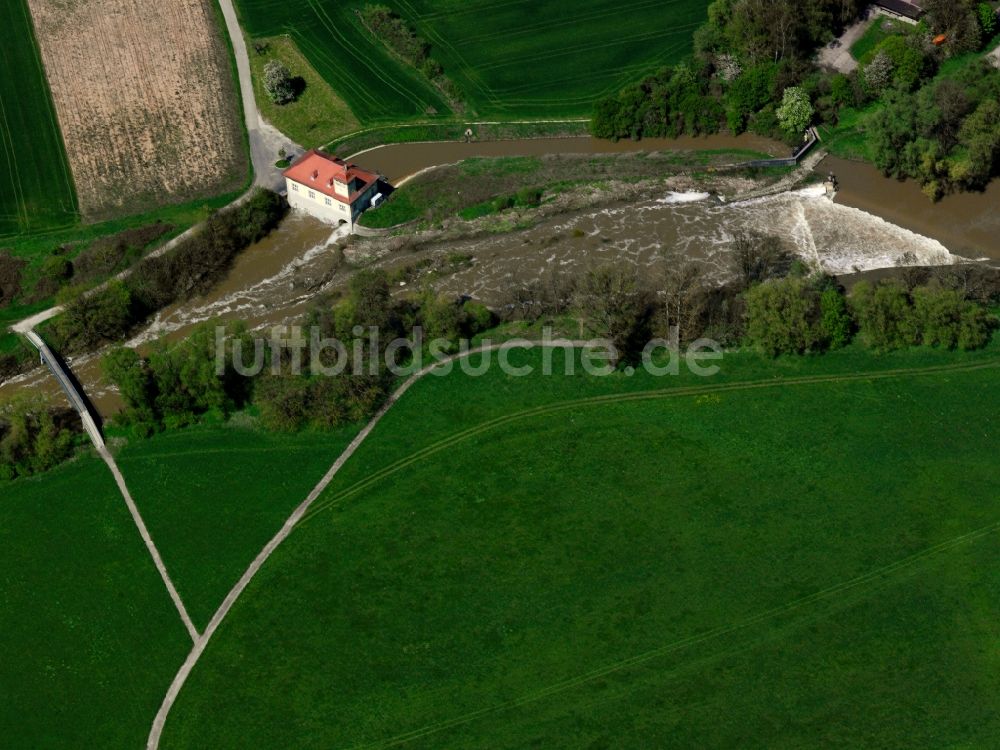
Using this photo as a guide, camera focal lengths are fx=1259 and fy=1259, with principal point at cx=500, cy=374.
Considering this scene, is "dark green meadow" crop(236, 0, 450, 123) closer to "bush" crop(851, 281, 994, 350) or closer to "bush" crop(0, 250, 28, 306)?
"bush" crop(0, 250, 28, 306)

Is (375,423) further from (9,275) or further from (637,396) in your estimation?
(9,275)

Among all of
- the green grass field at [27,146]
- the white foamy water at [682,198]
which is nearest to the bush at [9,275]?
the green grass field at [27,146]

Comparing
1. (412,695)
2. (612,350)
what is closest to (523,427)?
(612,350)

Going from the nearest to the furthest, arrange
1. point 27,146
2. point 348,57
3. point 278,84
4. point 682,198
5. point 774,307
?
1. point 774,307
2. point 682,198
3. point 27,146
4. point 278,84
5. point 348,57

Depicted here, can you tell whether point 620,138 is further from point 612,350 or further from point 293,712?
point 293,712

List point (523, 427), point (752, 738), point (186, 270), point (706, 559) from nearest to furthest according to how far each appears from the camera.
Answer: point (752, 738) < point (706, 559) < point (523, 427) < point (186, 270)

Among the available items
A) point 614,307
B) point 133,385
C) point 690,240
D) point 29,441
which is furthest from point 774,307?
point 29,441
